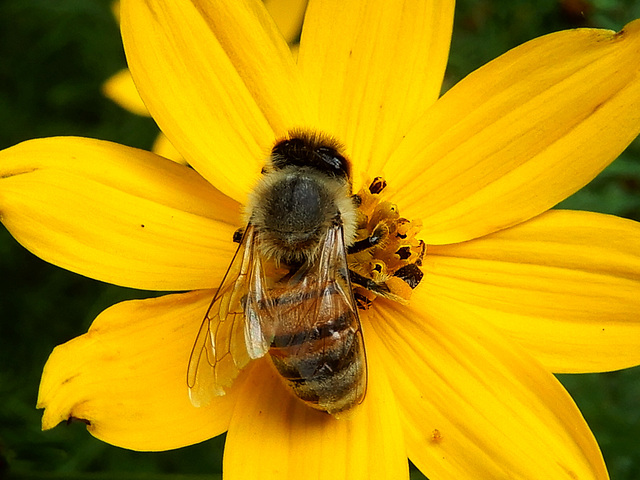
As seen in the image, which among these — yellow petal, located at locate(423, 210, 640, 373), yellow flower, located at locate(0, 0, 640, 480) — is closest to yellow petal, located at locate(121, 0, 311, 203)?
yellow flower, located at locate(0, 0, 640, 480)

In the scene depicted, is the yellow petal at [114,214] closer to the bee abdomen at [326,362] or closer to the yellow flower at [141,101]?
the bee abdomen at [326,362]

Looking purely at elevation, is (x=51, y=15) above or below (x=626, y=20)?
above

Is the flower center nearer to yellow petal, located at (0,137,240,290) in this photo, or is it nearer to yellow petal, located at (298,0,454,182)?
yellow petal, located at (298,0,454,182)

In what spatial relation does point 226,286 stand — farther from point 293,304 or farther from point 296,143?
point 296,143

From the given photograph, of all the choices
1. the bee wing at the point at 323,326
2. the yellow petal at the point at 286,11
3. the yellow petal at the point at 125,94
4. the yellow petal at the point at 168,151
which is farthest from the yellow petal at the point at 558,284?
the yellow petal at the point at 125,94

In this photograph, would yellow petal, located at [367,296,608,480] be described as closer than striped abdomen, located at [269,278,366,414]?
No

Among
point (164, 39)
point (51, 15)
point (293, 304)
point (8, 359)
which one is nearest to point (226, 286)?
point (293, 304)
